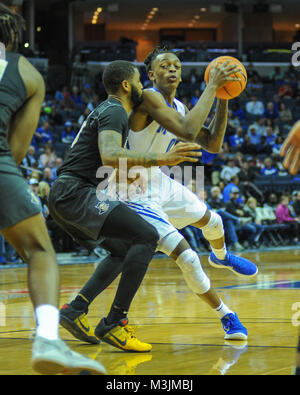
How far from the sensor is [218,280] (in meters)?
8.55

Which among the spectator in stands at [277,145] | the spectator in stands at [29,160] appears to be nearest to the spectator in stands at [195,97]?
the spectator in stands at [277,145]

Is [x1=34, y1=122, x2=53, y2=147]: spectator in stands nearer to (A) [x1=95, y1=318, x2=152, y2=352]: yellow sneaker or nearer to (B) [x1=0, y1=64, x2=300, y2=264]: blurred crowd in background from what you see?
(B) [x1=0, y1=64, x2=300, y2=264]: blurred crowd in background

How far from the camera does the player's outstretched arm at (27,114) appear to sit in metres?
3.01

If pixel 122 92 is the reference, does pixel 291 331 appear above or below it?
below

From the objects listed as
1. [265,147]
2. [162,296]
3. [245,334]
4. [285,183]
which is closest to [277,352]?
[245,334]

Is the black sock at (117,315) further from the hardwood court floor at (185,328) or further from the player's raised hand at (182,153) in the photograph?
the player's raised hand at (182,153)

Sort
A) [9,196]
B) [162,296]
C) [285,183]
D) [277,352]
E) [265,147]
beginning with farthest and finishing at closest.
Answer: [265,147] < [285,183] < [162,296] < [277,352] < [9,196]

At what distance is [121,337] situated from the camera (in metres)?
4.10

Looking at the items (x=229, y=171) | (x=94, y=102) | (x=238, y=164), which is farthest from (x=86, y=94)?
(x=229, y=171)

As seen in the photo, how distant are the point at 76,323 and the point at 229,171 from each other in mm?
12316

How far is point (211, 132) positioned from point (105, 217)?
1236 mm

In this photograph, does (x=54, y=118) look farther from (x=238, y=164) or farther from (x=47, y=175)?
(x=47, y=175)

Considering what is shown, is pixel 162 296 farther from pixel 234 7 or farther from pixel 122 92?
pixel 234 7

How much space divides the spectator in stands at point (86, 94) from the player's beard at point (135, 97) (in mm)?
16251
